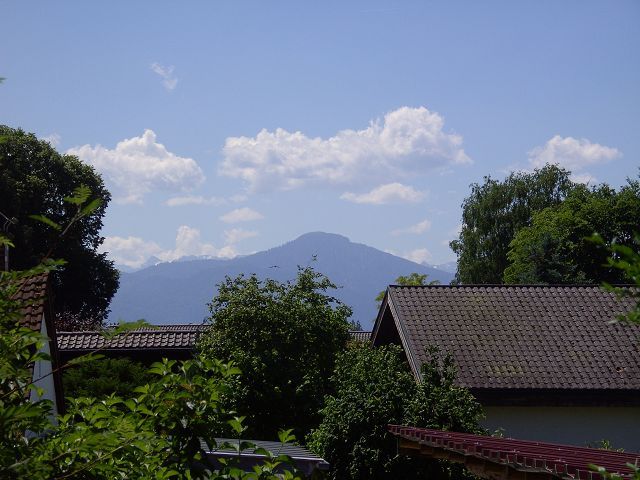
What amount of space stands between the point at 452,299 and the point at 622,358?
15.3 feet

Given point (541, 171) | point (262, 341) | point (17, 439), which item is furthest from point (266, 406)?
point (541, 171)

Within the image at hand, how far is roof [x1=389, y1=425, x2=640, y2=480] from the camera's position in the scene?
723 cm

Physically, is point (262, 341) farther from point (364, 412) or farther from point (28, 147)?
point (28, 147)

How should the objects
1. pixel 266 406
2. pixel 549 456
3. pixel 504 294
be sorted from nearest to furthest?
pixel 549 456 → pixel 266 406 → pixel 504 294

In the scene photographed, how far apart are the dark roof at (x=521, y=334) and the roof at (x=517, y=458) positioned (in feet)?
33.7

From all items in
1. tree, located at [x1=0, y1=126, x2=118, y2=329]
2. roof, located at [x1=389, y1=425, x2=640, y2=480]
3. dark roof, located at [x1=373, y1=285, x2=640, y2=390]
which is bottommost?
roof, located at [x1=389, y1=425, x2=640, y2=480]

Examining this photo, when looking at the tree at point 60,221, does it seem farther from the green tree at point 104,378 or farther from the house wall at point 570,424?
the house wall at point 570,424

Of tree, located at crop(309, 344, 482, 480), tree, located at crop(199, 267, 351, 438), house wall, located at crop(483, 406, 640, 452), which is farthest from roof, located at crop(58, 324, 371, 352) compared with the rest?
tree, located at crop(309, 344, 482, 480)

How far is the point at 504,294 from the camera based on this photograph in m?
25.4

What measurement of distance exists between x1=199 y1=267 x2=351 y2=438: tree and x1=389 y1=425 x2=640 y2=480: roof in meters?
9.81

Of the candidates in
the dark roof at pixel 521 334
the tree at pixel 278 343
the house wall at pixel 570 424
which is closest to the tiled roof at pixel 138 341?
the tree at pixel 278 343

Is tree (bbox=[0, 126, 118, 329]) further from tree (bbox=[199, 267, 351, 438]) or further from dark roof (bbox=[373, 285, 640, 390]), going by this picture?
dark roof (bbox=[373, 285, 640, 390])

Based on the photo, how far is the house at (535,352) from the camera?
69.0 ft

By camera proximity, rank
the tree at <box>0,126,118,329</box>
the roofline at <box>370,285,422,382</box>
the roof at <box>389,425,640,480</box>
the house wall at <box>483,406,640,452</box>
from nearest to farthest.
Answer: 1. the roof at <box>389,425,640,480</box>
2. the house wall at <box>483,406,640,452</box>
3. the roofline at <box>370,285,422,382</box>
4. the tree at <box>0,126,118,329</box>
